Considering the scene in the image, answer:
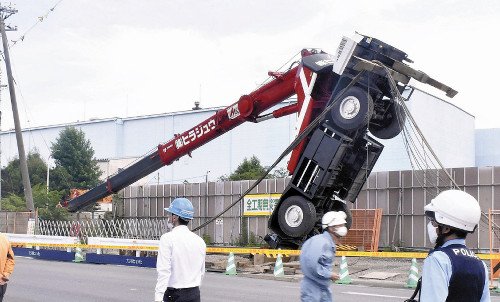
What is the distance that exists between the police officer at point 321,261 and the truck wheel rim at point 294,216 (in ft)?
32.5

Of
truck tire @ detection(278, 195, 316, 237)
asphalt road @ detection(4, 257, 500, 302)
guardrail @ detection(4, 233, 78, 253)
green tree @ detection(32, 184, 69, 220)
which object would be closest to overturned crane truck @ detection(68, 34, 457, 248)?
truck tire @ detection(278, 195, 316, 237)

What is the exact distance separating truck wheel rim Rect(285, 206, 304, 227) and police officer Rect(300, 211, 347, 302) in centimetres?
992

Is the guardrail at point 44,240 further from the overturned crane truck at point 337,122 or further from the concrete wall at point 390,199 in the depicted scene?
the concrete wall at point 390,199

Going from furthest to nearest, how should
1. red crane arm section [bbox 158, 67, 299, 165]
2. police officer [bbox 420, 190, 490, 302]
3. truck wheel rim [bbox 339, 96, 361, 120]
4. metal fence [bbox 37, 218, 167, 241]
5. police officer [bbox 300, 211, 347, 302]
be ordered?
metal fence [bbox 37, 218, 167, 241] → red crane arm section [bbox 158, 67, 299, 165] → truck wheel rim [bbox 339, 96, 361, 120] → police officer [bbox 300, 211, 347, 302] → police officer [bbox 420, 190, 490, 302]

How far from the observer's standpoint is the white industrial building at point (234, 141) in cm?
5303

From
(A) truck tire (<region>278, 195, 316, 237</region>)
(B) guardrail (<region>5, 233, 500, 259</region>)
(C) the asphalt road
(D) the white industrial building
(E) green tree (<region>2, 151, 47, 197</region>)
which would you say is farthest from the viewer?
(E) green tree (<region>2, 151, 47, 197</region>)

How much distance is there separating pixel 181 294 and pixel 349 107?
1034 centimetres

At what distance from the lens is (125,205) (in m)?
37.5

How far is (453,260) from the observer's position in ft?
11.2

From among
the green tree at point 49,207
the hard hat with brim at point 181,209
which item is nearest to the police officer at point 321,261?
the hard hat with brim at point 181,209

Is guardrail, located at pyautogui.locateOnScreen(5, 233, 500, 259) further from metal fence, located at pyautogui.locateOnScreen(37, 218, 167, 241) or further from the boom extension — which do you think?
metal fence, located at pyautogui.locateOnScreen(37, 218, 167, 241)

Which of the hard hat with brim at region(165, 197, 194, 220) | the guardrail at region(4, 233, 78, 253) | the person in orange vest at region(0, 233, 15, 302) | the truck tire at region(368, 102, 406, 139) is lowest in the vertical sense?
the guardrail at region(4, 233, 78, 253)

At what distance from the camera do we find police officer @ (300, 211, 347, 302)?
6.36 metres

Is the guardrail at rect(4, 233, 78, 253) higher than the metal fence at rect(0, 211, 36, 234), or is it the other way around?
the metal fence at rect(0, 211, 36, 234)
